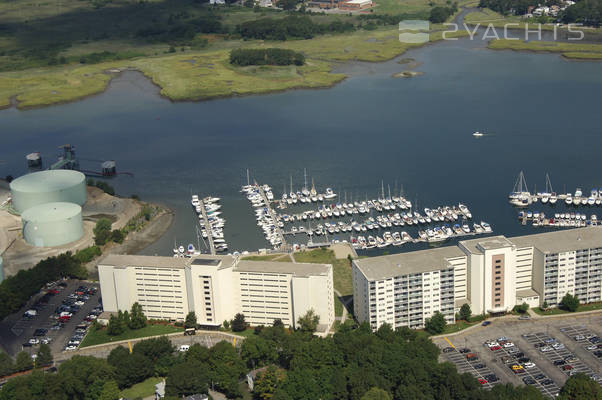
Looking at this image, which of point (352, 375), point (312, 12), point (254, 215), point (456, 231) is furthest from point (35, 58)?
point (352, 375)

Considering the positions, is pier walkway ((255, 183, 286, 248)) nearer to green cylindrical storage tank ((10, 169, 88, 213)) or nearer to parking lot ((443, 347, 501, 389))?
green cylindrical storage tank ((10, 169, 88, 213))

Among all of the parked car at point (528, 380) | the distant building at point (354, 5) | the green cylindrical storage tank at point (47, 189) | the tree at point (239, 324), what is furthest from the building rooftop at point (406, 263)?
the distant building at point (354, 5)

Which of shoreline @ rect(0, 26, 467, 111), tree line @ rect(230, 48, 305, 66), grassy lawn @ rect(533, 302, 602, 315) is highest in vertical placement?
tree line @ rect(230, 48, 305, 66)

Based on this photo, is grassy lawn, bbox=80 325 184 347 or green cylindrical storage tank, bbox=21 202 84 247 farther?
green cylindrical storage tank, bbox=21 202 84 247

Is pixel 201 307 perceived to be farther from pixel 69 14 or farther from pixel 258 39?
pixel 69 14

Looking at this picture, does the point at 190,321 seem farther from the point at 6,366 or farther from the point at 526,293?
the point at 526,293

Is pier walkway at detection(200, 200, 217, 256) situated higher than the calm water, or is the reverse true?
the calm water

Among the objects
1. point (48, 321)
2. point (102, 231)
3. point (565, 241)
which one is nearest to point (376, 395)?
point (565, 241)

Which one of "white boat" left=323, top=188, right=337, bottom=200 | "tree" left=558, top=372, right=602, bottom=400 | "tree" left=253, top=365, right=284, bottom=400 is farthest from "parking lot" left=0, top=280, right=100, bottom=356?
"tree" left=558, top=372, right=602, bottom=400
